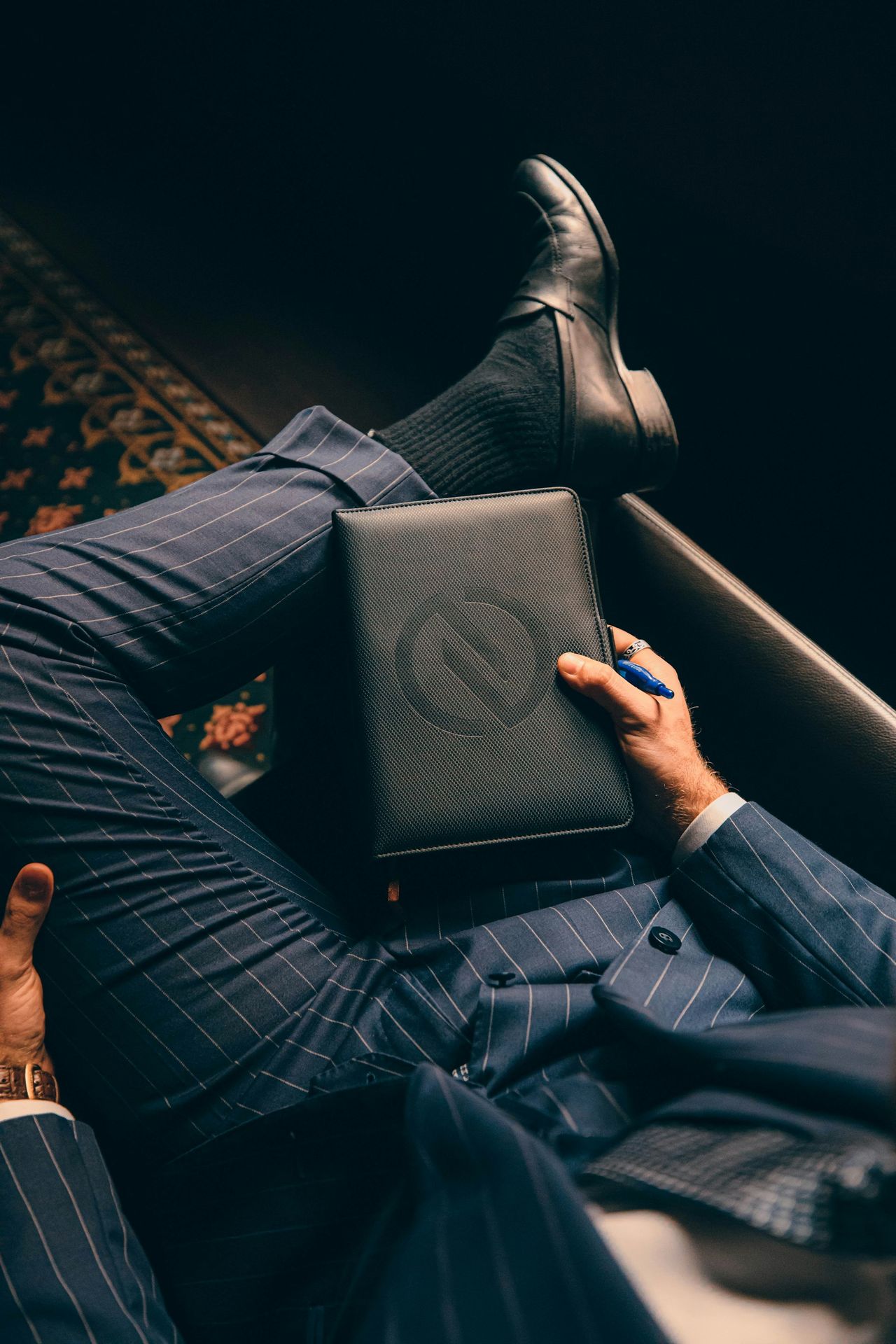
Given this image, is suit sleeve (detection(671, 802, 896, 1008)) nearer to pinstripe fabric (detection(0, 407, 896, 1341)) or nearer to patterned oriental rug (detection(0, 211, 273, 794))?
pinstripe fabric (detection(0, 407, 896, 1341))

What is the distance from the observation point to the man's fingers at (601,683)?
73 centimetres

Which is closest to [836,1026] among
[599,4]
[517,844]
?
[517,844]

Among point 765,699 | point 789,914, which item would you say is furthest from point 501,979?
point 765,699

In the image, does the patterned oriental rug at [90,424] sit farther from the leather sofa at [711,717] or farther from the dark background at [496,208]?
the leather sofa at [711,717]

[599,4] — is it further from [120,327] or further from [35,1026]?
[35,1026]

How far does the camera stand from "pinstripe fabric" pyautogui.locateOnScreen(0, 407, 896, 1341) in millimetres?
606

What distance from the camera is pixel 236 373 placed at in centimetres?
125

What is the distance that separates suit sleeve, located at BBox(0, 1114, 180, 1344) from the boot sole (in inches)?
35.3

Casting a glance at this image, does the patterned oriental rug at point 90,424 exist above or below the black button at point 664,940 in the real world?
above

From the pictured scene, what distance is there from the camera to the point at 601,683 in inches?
28.5

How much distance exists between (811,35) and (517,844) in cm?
105

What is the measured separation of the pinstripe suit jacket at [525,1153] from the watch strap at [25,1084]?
0.11 feet

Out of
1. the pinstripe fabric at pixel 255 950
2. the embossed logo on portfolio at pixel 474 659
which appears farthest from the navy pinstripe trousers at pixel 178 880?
the embossed logo on portfolio at pixel 474 659

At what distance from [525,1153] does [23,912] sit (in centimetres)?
46
